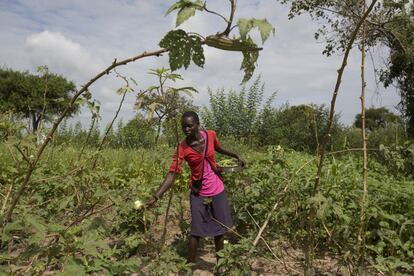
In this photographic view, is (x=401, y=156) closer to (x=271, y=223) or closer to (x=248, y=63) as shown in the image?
(x=248, y=63)

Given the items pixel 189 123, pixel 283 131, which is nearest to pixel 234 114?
pixel 283 131

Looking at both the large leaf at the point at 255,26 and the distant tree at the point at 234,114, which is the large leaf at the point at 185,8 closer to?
the large leaf at the point at 255,26

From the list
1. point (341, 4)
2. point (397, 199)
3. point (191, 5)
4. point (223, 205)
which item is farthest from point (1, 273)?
point (341, 4)

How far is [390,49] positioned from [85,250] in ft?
38.1

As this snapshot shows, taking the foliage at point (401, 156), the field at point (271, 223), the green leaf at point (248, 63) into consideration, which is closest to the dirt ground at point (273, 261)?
the field at point (271, 223)

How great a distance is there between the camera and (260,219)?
13.1 feet

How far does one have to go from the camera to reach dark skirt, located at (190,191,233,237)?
3.61 m

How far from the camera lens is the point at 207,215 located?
3.64 metres

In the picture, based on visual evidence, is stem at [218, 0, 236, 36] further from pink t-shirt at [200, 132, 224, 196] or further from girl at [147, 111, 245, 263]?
pink t-shirt at [200, 132, 224, 196]

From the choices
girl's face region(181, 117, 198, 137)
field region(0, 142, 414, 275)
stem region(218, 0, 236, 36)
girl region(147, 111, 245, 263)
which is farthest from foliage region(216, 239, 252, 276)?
stem region(218, 0, 236, 36)

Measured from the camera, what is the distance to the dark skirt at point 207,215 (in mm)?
3609

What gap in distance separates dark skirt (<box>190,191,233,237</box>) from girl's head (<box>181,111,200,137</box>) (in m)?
0.61

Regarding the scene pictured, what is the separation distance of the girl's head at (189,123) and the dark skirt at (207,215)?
61 centimetres

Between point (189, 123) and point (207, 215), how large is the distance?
32.9 inches
